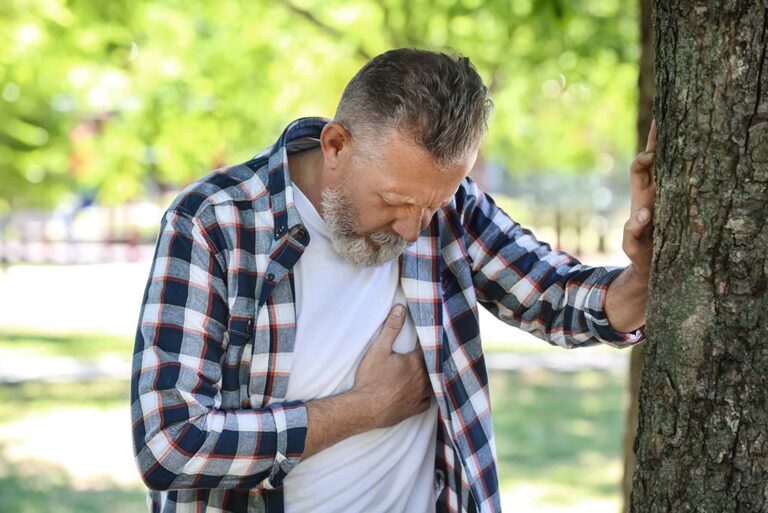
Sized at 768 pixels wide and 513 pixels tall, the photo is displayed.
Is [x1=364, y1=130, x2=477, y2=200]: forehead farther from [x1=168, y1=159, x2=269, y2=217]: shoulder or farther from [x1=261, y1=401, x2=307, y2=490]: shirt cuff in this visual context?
[x1=261, y1=401, x2=307, y2=490]: shirt cuff

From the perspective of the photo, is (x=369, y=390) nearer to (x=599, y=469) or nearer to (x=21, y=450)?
(x=599, y=469)

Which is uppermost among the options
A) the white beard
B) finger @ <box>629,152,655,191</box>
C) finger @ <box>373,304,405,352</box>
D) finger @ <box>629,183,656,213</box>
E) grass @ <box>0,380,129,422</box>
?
finger @ <box>629,152,655,191</box>

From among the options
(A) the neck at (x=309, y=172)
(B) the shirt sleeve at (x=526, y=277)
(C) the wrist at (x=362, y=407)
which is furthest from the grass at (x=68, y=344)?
(C) the wrist at (x=362, y=407)

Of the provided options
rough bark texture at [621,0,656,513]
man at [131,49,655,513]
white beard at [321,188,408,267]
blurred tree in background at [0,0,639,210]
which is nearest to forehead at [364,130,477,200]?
man at [131,49,655,513]

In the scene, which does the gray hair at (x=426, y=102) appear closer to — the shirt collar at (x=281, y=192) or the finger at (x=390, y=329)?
the shirt collar at (x=281, y=192)

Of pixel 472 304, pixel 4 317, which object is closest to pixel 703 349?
pixel 472 304

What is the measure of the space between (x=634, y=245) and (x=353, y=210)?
0.62 meters

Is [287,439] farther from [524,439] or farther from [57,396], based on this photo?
[57,396]

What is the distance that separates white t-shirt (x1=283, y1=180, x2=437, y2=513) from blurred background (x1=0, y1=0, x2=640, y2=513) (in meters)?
2.95

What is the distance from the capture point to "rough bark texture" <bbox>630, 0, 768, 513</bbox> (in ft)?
6.48

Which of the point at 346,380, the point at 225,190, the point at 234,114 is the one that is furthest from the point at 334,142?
the point at 234,114

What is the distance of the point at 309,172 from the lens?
271cm

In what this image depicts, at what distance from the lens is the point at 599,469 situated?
8.95 meters

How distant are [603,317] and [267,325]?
75cm
